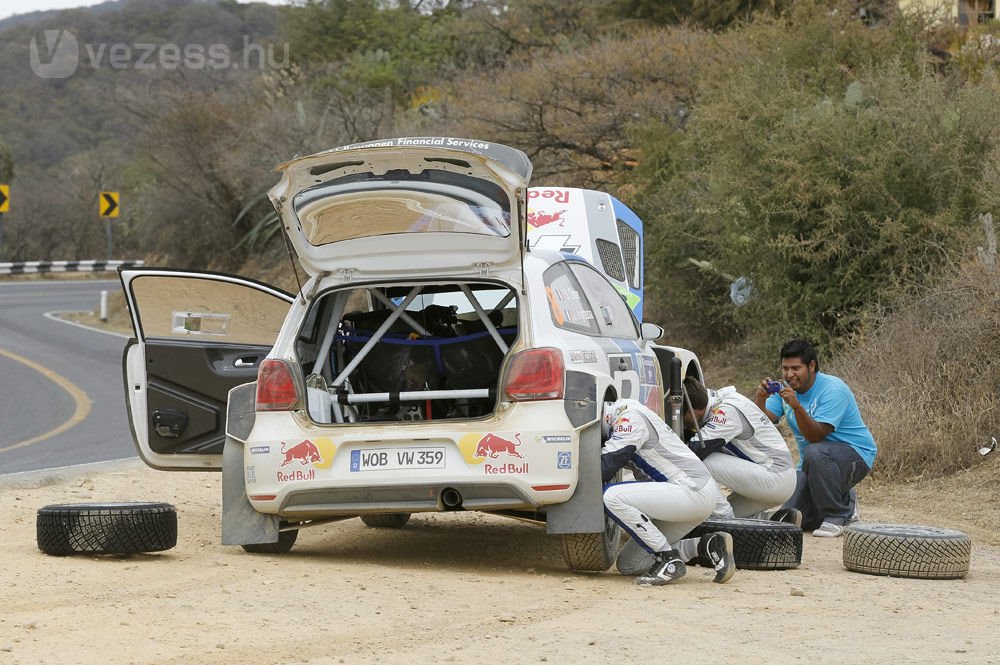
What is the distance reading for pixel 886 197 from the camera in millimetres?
15852

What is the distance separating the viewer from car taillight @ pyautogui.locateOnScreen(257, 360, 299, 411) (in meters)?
8.06

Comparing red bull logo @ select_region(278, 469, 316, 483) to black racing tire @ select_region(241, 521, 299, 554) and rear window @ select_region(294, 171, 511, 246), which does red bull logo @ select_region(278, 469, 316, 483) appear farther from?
rear window @ select_region(294, 171, 511, 246)

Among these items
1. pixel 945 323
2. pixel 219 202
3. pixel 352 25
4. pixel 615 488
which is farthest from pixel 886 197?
pixel 352 25

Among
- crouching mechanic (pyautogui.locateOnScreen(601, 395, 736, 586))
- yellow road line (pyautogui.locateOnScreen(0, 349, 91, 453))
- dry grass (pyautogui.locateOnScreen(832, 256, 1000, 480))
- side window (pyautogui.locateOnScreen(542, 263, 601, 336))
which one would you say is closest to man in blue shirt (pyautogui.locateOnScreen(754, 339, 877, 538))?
side window (pyautogui.locateOnScreen(542, 263, 601, 336))

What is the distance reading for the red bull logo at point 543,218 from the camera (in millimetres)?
14961

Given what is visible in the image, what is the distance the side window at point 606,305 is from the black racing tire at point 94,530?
2.84m

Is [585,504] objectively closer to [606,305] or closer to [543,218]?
[606,305]

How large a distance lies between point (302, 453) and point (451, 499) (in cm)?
84

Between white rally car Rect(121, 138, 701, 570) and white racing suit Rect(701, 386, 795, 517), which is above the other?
white rally car Rect(121, 138, 701, 570)

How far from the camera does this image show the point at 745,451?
9477 millimetres

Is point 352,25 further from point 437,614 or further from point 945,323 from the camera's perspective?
point 437,614

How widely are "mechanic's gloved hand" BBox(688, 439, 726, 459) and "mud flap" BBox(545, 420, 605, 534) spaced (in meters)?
1.79

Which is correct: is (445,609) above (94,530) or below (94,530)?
below

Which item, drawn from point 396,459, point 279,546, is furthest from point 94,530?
point 396,459
